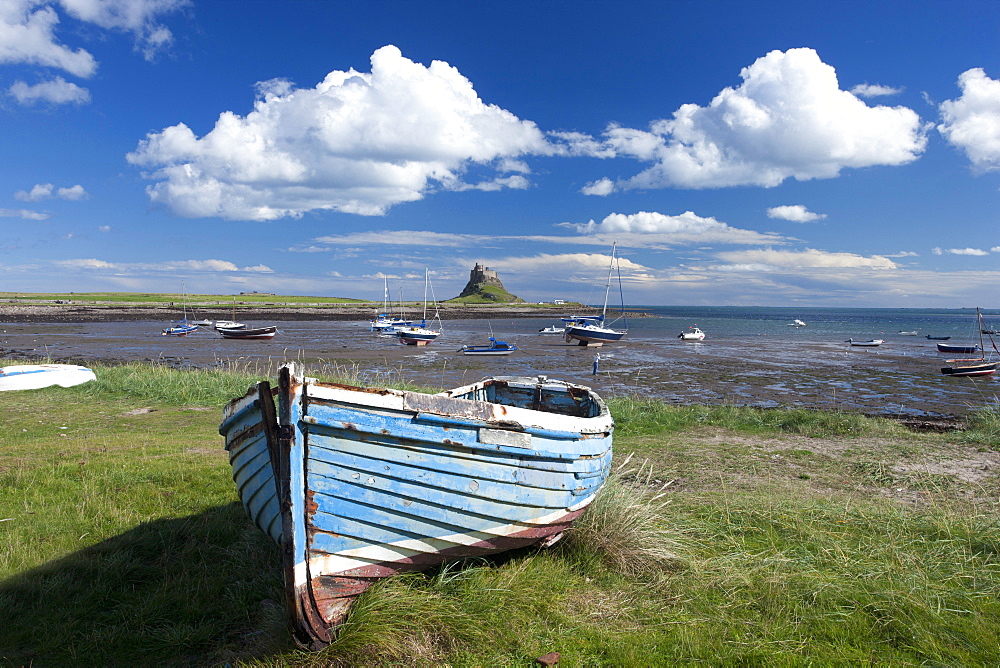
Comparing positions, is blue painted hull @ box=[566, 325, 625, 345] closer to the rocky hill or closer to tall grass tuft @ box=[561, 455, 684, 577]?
tall grass tuft @ box=[561, 455, 684, 577]

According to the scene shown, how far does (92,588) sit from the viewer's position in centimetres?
511

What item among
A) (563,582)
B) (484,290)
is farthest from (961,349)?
(484,290)

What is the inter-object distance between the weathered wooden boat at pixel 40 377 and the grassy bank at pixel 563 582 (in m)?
9.88

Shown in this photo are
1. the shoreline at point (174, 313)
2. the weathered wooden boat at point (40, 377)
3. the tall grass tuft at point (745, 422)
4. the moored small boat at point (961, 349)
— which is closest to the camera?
the tall grass tuft at point (745, 422)

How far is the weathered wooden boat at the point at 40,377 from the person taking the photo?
53.1 ft

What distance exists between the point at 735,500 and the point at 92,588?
23.9ft

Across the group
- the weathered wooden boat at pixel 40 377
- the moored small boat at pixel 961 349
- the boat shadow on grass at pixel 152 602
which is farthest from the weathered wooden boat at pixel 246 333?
the moored small boat at pixel 961 349

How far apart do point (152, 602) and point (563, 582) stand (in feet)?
11.8

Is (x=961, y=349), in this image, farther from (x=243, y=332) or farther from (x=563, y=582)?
(x=243, y=332)

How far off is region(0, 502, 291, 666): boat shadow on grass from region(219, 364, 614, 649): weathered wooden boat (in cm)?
74

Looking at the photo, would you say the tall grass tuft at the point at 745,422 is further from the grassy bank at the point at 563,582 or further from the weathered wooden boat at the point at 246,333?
the weathered wooden boat at the point at 246,333

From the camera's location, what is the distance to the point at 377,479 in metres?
4.20

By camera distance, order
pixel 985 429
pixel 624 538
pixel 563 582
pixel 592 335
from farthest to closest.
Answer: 1. pixel 592 335
2. pixel 985 429
3. pixel 624 538
4. pixel 563 582

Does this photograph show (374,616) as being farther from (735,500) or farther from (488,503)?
(735,500)
